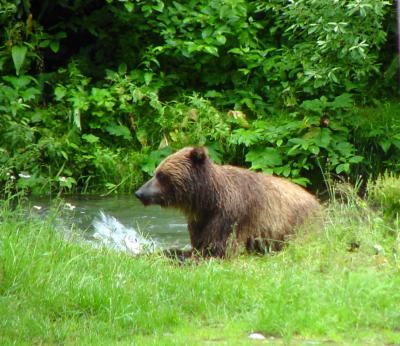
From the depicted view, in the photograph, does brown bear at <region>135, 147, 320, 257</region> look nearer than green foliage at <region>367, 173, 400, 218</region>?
No

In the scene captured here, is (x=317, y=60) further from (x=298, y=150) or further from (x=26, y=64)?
(x=26, y=64)

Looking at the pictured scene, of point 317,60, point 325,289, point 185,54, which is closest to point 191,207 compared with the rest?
point 325,289

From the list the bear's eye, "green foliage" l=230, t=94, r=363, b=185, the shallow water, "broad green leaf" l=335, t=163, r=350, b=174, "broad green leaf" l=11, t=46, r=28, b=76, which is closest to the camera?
the bear's eye

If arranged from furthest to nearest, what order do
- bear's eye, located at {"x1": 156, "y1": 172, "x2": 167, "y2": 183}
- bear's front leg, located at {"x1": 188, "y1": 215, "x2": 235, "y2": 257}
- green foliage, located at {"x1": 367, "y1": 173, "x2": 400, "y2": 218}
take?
bear's eye, located at {"x1": 156, "y1": 172, "x2": 167, "y2": 183} → bear's front leg, located at {"x1": 188, "y1": 215, "x2": 235, "y2": 257} → green foliage, located at {"x1": 367, "y1": 173, "x2": 400, "y2": 218}

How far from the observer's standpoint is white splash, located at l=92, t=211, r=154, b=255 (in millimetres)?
9656

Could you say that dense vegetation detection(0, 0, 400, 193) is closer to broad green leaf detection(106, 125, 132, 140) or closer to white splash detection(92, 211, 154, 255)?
broad green leaf detection(106, 125, 132, 140)

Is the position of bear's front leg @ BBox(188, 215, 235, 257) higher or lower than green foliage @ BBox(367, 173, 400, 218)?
lower

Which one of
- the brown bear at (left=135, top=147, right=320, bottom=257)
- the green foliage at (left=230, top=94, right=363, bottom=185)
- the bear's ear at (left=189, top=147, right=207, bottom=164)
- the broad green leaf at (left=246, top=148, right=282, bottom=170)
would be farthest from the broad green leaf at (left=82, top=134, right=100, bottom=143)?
the bear's ear at (left=189, top=147, right=207, bottom=164)

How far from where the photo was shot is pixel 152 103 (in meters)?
15.1

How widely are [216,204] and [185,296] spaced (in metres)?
2.72

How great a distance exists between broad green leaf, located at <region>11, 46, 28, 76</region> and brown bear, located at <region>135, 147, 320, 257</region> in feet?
17.6

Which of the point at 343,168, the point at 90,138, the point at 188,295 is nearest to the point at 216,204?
the point at 188,295

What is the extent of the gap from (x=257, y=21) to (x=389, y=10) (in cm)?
246

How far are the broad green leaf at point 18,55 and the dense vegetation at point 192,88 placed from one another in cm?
3
